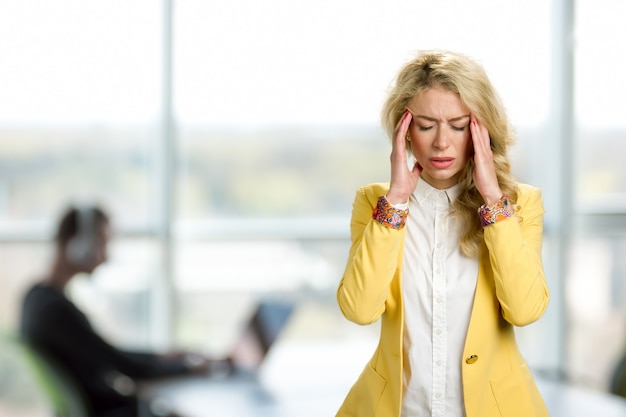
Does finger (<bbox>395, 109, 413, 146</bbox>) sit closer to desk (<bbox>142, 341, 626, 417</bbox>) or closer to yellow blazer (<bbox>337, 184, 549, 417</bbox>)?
yellow blazer (<bbox>337, 184, 549, 417</bbox>)

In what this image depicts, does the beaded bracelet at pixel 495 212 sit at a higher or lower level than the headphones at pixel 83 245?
higher

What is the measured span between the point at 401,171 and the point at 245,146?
4195mm

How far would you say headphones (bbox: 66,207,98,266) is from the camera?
5246 mm

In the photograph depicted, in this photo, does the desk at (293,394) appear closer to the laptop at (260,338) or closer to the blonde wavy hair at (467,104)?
the laptop at (260,338)

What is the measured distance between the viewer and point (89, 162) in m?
5.55

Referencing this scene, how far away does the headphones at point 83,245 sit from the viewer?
17.2 ft

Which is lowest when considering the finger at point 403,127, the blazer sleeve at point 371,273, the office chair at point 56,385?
the office chair at point 56,385

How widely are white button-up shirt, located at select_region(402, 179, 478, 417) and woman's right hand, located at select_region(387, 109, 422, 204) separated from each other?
0.34ft

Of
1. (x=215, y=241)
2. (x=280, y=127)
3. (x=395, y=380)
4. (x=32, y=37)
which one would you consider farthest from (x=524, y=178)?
(x=395, y=380)

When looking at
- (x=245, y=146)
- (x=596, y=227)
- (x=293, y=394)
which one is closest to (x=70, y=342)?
(x=245, y=146)

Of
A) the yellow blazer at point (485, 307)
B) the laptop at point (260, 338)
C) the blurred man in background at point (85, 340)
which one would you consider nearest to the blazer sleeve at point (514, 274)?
the yellow blazer at point (485, 307)

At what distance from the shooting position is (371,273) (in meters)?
1.50

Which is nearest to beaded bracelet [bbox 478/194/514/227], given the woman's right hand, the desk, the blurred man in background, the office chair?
the woman's right hand

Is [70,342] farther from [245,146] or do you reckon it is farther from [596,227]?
[596,227]
